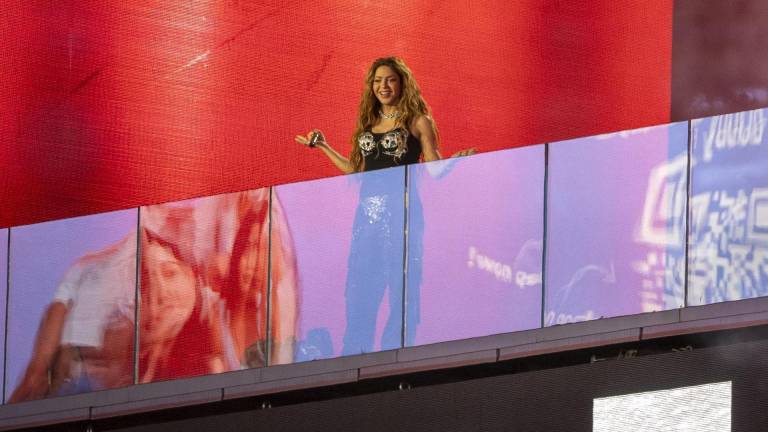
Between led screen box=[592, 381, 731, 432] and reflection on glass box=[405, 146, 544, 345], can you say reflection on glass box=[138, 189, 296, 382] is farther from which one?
led screen box=[592, 381, 731, 432]

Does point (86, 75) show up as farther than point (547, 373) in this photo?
Yes

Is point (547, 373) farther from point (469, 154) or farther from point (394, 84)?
point (394, 84)

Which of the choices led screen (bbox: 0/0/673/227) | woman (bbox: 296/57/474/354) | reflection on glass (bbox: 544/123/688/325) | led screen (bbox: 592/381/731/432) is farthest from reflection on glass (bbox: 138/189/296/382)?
led screen (bbox: 0/0/673/227)

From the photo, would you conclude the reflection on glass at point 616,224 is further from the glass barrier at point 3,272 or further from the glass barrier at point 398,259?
the glass barrier at point 3,272

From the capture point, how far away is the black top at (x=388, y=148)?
504cm

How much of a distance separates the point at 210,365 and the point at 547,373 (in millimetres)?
1242

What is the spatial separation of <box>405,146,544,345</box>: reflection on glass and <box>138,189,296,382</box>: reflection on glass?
50cm

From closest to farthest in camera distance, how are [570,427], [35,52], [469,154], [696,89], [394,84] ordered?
[570,427], [469,154], [394,84], [35,52], [696,89]

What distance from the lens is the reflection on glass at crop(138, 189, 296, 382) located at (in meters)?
4.84

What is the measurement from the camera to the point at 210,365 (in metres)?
4.86

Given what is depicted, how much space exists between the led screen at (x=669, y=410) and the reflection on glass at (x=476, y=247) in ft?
1.34

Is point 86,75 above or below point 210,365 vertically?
above

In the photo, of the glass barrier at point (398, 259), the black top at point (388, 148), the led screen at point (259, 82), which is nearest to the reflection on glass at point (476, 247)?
→ the glass barrier at point (398, 259)

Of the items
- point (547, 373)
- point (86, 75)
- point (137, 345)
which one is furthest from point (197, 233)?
point (86, 75)
